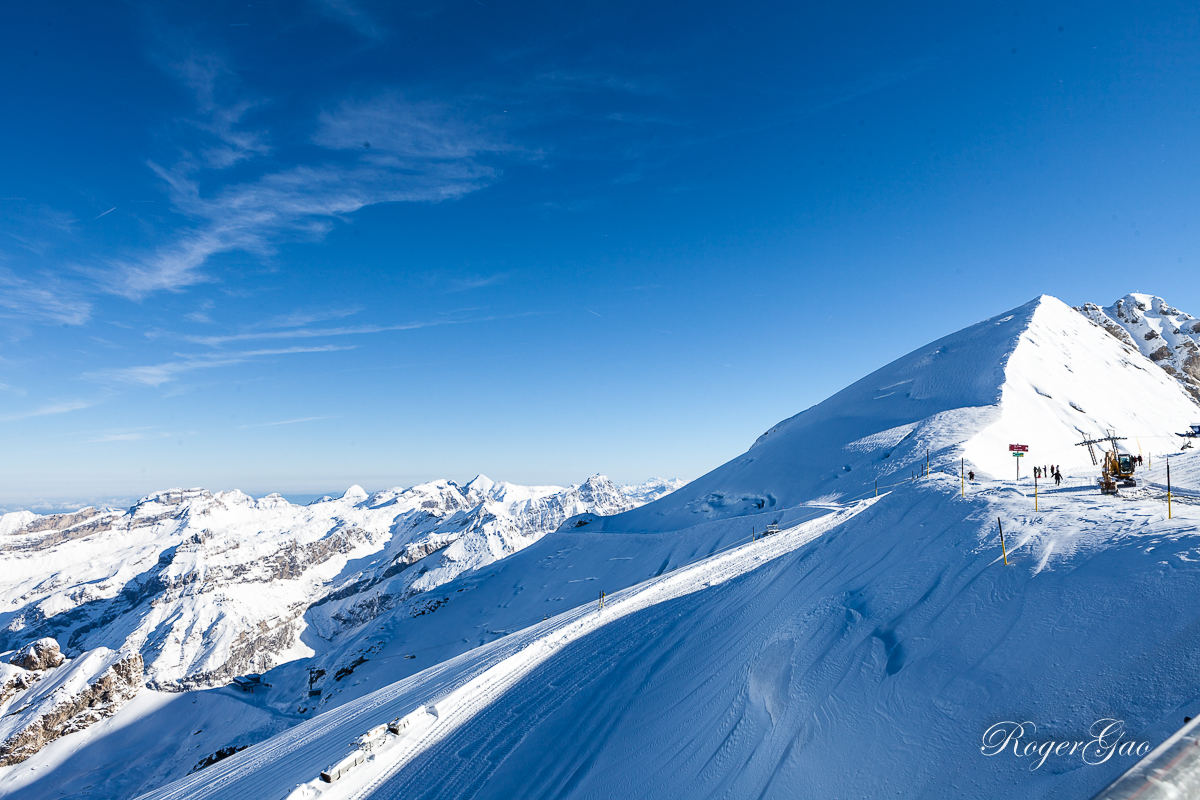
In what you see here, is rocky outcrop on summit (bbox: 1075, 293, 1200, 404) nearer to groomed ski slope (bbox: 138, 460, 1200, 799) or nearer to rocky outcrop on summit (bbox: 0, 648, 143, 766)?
groomed ski slope (bbox: 138, 460, 1200, 799)

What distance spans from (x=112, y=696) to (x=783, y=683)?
133m

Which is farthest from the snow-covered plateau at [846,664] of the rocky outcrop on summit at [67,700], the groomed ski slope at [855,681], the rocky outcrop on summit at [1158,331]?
the rocky outcrop on summit at [67,700]

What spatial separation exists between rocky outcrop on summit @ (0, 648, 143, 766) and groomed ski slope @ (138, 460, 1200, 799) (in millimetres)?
107503

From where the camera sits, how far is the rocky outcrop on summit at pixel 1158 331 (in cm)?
6844

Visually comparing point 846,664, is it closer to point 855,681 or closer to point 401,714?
point 855,681

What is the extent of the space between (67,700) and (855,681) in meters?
132

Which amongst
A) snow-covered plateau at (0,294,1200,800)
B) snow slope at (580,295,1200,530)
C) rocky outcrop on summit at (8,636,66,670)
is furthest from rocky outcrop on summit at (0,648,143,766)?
snow slope at (580,295,1200,530)

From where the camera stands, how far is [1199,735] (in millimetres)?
2961

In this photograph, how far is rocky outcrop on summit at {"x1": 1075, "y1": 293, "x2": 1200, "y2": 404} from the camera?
225ft

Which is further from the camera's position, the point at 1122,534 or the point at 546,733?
the point at 546,733

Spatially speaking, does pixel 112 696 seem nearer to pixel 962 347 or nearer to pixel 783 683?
pixel 783 683

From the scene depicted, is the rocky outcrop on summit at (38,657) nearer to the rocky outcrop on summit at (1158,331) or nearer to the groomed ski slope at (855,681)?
the groomed ski slope at (855,681)

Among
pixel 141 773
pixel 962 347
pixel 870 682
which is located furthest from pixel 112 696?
pixel 962 347

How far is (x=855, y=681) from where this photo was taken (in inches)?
354
